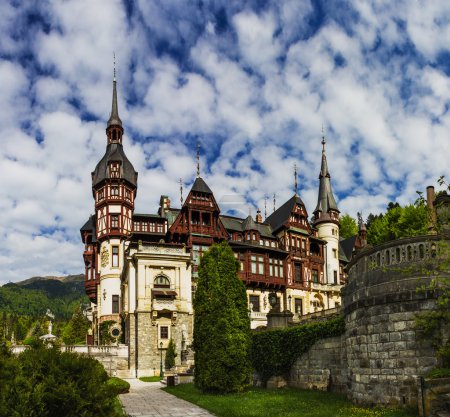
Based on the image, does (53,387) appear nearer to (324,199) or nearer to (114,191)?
(114,191)

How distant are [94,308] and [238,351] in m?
33.4

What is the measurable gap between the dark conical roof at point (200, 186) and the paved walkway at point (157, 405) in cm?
2666

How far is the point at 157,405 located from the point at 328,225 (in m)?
45.7

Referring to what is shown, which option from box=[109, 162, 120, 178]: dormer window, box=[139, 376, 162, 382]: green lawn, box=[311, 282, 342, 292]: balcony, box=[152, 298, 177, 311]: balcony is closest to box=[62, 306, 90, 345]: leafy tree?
box=[109, 162, 120, 178]: dormer window

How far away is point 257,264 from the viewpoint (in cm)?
5641

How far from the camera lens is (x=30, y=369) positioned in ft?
31.7

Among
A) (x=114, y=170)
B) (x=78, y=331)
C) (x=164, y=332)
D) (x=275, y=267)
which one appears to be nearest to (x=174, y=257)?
(x=164, y=332)

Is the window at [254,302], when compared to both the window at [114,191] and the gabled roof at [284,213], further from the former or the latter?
the window at [114,191]

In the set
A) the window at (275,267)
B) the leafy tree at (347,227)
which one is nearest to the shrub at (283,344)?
the window at (275,267)

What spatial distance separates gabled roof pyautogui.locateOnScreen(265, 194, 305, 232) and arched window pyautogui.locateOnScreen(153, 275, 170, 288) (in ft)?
60.6

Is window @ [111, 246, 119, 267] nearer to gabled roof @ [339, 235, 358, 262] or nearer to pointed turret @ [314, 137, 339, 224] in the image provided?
pointed turret @ [314, 137, 339, 224]

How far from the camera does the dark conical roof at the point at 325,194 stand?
67562mm

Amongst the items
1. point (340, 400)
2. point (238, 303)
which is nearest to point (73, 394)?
point (340, 400)

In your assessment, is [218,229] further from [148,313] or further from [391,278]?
[391,278]
